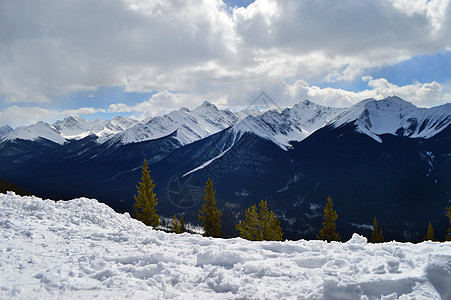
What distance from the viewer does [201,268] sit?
8.80 m

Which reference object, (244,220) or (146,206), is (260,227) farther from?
(146,206)

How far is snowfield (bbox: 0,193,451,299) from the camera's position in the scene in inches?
270

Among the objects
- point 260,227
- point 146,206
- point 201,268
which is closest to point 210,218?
point 146,206

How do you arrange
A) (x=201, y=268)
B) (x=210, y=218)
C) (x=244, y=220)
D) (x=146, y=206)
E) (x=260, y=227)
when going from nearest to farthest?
(x=201, y=268) < (x=260, y=227) < (x=244, y=220) < (x=146, y=206) < (x=210, y=218)

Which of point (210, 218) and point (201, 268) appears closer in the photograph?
point (201, 268)

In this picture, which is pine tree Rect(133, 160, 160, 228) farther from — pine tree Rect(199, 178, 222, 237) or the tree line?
pine tree Rect(199, 178, 222, 237)

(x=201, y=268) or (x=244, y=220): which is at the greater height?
(x=201, y=268)

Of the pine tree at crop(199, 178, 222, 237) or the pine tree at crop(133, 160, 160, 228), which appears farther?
the pine tree at crop(199, 178, 222, 237)

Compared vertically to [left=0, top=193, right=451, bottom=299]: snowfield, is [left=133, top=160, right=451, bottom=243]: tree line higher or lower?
lower

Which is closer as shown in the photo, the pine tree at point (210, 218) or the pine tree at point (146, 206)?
the pine tree at point (146, 206)

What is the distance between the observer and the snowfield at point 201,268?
22.5 ft

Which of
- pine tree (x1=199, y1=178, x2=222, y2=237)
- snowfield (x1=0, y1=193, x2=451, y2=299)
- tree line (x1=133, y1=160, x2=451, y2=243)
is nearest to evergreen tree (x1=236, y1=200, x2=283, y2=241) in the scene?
tree line (x1=133, y1=160, x2=451, y2=243)

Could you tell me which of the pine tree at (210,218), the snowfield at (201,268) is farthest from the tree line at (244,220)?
the snowfield at (201,268)

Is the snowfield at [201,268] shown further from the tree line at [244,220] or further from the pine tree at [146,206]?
the pine tree at [146,206]
